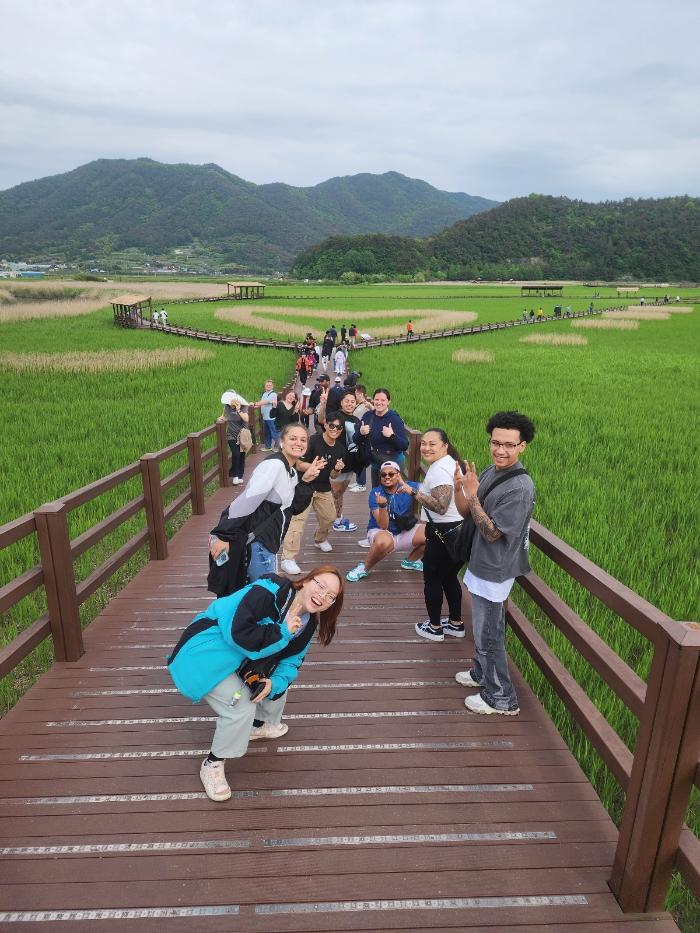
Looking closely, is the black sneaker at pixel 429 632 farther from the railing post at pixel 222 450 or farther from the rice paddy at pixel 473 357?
the rice paddy at pixel 473 357

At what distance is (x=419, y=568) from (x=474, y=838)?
3157mm

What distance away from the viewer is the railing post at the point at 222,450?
876 cm

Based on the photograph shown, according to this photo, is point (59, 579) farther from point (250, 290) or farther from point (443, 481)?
point (250, 290)

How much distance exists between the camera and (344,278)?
112 meters

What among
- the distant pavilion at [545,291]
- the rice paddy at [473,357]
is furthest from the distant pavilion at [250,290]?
the rice paddy at [473,357]

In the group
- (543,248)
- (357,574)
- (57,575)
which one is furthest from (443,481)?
(543,248)

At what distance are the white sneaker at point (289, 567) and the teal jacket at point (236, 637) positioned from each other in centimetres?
263

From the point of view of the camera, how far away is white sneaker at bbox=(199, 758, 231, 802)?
8.84 feet

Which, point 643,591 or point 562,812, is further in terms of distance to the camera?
point 643,591

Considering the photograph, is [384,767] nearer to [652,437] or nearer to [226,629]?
[226,629]

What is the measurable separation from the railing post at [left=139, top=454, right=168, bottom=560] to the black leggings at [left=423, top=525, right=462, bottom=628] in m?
2.93

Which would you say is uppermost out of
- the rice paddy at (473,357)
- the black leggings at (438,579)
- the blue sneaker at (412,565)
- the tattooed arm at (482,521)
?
the tattooed arm at (482,521)

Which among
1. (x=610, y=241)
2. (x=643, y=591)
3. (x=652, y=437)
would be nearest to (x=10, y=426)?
(x=643, y=591)

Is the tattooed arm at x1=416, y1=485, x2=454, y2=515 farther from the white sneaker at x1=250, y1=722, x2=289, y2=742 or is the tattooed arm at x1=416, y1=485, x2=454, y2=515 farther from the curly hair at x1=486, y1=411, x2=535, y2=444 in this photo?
the white sneaker at x1=250, y1=722, x2=289, y2=742
